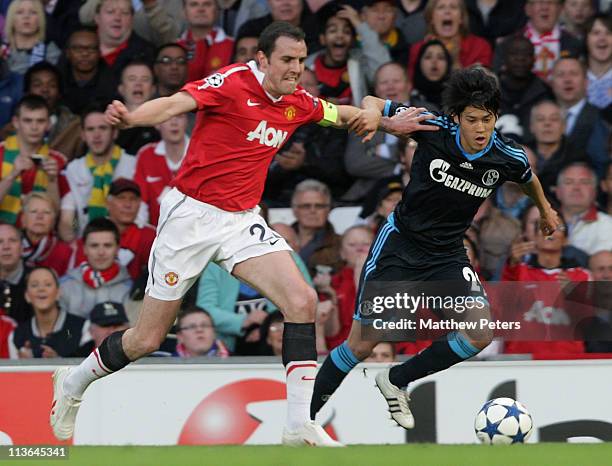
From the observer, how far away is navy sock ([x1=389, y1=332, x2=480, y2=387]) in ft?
26.7

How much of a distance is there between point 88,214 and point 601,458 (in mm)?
6050

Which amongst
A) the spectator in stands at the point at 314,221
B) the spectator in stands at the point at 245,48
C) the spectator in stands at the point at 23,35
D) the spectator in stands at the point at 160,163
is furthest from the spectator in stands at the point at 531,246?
the spectator in stands at the point at 23,35

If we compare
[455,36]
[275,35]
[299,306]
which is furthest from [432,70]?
[299,306]

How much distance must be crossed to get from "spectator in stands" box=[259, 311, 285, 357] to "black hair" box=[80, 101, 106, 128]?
109 inches

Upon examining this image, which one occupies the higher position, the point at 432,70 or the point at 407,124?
the point at 432,70

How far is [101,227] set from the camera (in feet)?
35.6

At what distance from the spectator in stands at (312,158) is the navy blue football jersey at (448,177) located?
10.5 ft

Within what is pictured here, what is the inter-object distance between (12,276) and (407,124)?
4.26 meters

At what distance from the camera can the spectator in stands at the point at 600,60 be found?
11.6 meters

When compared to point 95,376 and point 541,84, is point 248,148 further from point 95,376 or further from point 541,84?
point 541,84

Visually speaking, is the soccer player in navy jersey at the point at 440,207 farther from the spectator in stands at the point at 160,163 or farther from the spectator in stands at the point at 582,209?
the spectator in stands at the point at 160,163

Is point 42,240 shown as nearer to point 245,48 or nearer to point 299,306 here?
point 245,48

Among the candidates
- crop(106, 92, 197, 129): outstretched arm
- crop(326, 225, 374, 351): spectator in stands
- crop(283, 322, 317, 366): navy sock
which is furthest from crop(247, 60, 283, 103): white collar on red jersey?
crop(326, 225, 374, 351): spectator in stands

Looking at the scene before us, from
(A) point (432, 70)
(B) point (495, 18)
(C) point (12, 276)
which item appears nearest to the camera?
(C) point (12, 276)
